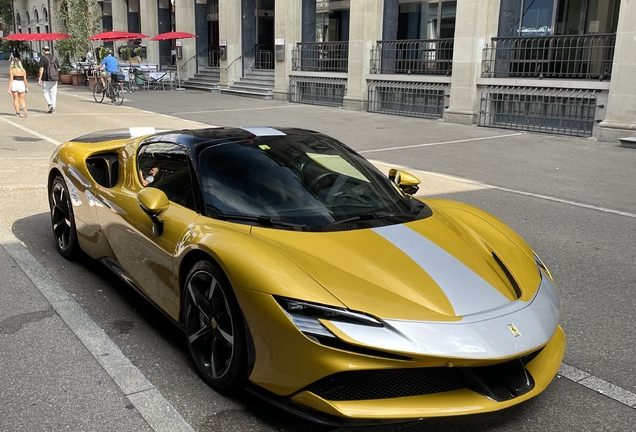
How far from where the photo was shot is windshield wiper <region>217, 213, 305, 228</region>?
11.6ft

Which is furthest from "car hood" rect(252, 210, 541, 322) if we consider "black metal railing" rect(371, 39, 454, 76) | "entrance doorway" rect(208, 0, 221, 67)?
"entrance doorway" rect(208, 0, 221, 67)

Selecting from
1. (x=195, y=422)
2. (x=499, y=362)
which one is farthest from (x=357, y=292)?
(x=195, y=422)

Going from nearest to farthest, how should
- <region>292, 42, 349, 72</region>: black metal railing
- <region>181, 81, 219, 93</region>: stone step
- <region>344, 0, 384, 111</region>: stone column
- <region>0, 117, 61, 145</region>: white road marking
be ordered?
<region>0, 117, 61, 145</region>: white road marking
<region>344, 0, 384, 111</region>: stone column
<region>292, 42, 349, 72</region>: black metal railing
<region>181, 81, 219, 93</region>: stone step

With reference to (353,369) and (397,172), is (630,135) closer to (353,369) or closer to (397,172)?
(397,172)

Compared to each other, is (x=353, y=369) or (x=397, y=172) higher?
(x=397, y=172)

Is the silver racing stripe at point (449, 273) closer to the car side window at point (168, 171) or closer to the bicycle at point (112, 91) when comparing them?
the car side window at point (168, 171)

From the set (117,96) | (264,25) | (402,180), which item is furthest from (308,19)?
(402,180)

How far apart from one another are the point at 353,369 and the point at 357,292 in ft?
1.27

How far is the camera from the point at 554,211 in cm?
786

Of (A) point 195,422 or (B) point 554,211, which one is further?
(B) point 554,211

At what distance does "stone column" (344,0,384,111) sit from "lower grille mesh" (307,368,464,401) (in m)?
18.9

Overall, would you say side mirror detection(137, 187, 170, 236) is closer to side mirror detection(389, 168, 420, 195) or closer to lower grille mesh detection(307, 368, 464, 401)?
lower grille mesh detection(307, 368, 464, 401)

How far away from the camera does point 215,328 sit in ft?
10.9

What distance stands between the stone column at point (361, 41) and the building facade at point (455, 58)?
0.03 meters
